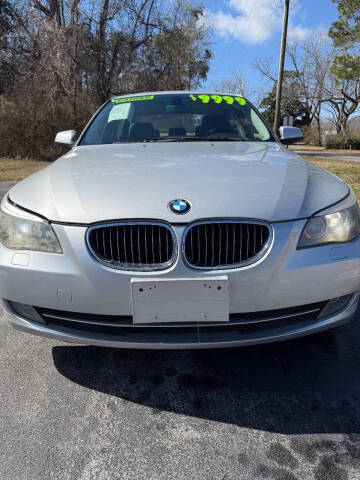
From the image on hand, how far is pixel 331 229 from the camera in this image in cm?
165

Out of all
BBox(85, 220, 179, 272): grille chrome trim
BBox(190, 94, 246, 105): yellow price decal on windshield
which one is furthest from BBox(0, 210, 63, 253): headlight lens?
BBox(190, 94, 246, 105): yellow price decal on windshield

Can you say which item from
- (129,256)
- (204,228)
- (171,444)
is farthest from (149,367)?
(204,228)

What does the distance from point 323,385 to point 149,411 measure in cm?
83

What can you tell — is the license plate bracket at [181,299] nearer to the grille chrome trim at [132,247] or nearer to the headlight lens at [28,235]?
the grille chrome trim at [132,247]

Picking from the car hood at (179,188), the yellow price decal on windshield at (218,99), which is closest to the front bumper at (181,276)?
the car hood at (179,188)

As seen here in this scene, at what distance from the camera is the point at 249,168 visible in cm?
194

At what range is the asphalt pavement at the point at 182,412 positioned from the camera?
1.36 m

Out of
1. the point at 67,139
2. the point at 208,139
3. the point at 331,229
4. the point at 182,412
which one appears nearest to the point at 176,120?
the point at 208,139

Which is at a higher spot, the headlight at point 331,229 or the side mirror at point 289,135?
the side mirror at point 289,135

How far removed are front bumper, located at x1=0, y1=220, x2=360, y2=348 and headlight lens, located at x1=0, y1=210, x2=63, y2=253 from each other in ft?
0.12

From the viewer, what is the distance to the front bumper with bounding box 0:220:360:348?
148 cm

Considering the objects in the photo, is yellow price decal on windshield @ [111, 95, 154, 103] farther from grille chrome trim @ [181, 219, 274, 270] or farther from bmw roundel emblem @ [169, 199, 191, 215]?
grille chrome trim @ [181, 219, 274, 270]

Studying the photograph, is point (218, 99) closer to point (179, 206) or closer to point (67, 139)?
point (67, 139)

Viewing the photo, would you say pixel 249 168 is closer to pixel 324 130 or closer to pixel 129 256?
pixel 129 256
